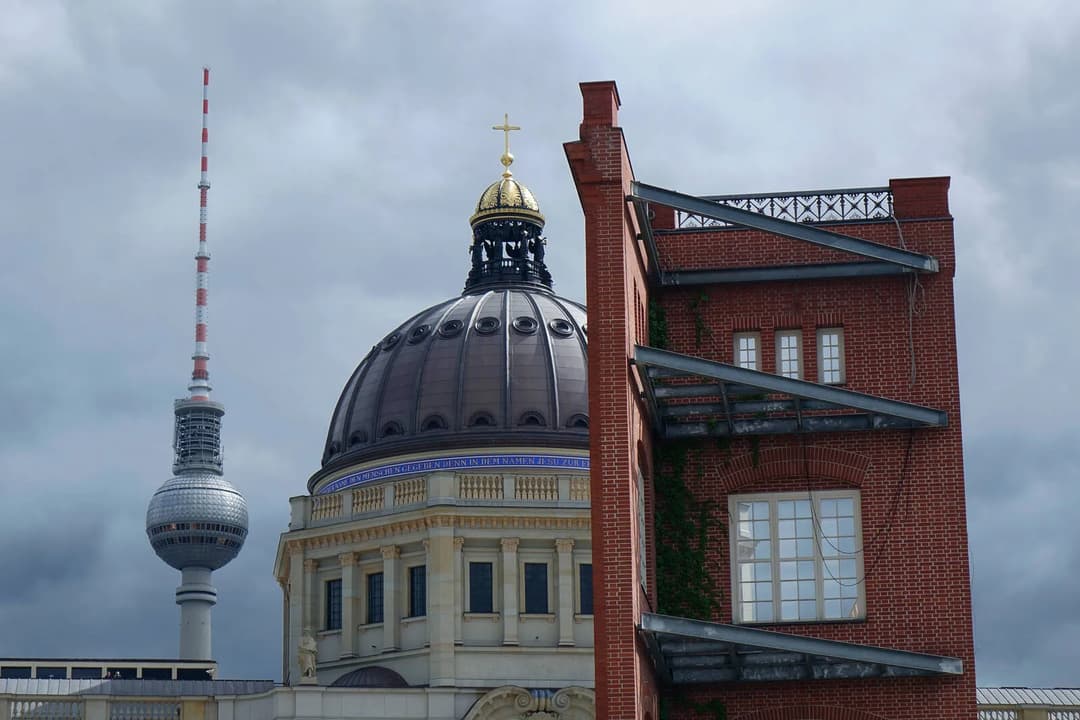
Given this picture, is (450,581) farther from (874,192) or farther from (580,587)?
(874,192)

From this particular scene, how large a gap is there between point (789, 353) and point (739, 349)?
871 mm

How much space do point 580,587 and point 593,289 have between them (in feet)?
175

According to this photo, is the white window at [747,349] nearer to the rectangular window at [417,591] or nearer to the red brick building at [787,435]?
the red brick building at [787,435]

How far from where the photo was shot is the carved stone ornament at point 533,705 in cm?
8900

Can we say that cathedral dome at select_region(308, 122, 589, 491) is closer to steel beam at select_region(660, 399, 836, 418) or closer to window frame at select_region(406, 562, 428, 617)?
window frame at select_region(406, 562, 428, 617)

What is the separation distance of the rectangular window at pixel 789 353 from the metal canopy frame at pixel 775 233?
1.04m

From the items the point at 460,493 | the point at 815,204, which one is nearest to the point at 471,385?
the point at 460,493

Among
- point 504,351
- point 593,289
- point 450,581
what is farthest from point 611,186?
point 504,351

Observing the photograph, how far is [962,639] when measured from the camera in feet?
142

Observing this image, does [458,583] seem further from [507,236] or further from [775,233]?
[775,233]

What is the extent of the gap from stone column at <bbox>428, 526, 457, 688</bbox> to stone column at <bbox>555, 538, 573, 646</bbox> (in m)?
3.75

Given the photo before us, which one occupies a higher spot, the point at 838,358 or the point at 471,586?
the point at 471,586

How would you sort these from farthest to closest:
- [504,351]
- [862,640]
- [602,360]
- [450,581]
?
[504,351] < [450,581] < [862,640] < [602,360]

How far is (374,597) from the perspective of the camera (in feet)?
316
